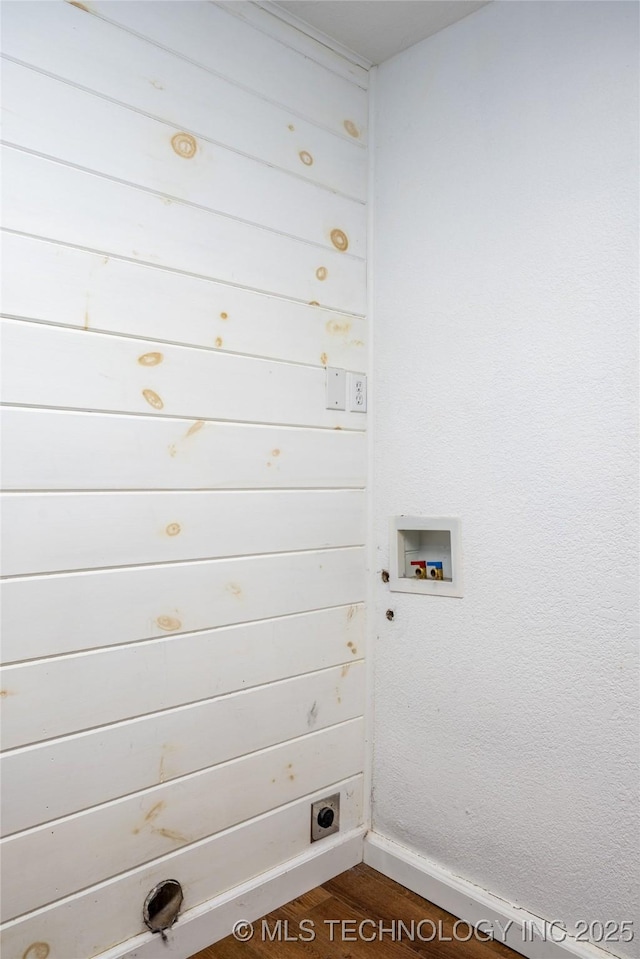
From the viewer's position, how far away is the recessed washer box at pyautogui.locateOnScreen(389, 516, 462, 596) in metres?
1.74

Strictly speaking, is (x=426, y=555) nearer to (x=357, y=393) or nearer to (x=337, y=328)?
(x=357, y=393)

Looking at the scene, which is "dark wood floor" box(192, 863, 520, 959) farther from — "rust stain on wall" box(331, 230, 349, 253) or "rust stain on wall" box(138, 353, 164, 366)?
"rust stain on wall" box(331, 230, 349, 253)

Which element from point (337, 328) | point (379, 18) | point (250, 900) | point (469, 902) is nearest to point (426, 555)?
point (337, 328)

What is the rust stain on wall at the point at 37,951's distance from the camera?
4.21 ft

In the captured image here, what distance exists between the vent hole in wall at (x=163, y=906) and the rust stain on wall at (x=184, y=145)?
1.72 metres

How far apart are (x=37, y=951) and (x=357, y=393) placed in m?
1.54

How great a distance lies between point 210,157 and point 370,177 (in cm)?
60

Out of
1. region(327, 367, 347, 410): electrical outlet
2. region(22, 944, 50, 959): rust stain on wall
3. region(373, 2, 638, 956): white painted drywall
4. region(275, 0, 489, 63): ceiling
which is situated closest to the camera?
region(22, 944, 50, 959): rust stain on wall

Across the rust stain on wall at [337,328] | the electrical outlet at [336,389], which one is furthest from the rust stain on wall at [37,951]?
the rust stain on wall at [337,328]

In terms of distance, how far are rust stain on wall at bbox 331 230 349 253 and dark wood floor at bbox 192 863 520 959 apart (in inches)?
72.2

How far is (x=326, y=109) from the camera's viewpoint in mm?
1872

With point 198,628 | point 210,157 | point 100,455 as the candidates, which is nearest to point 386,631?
point 198,628

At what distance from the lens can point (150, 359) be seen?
1.47 metres

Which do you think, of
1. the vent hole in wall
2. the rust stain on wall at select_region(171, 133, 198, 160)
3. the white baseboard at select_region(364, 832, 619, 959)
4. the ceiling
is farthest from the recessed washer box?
the ceiling
